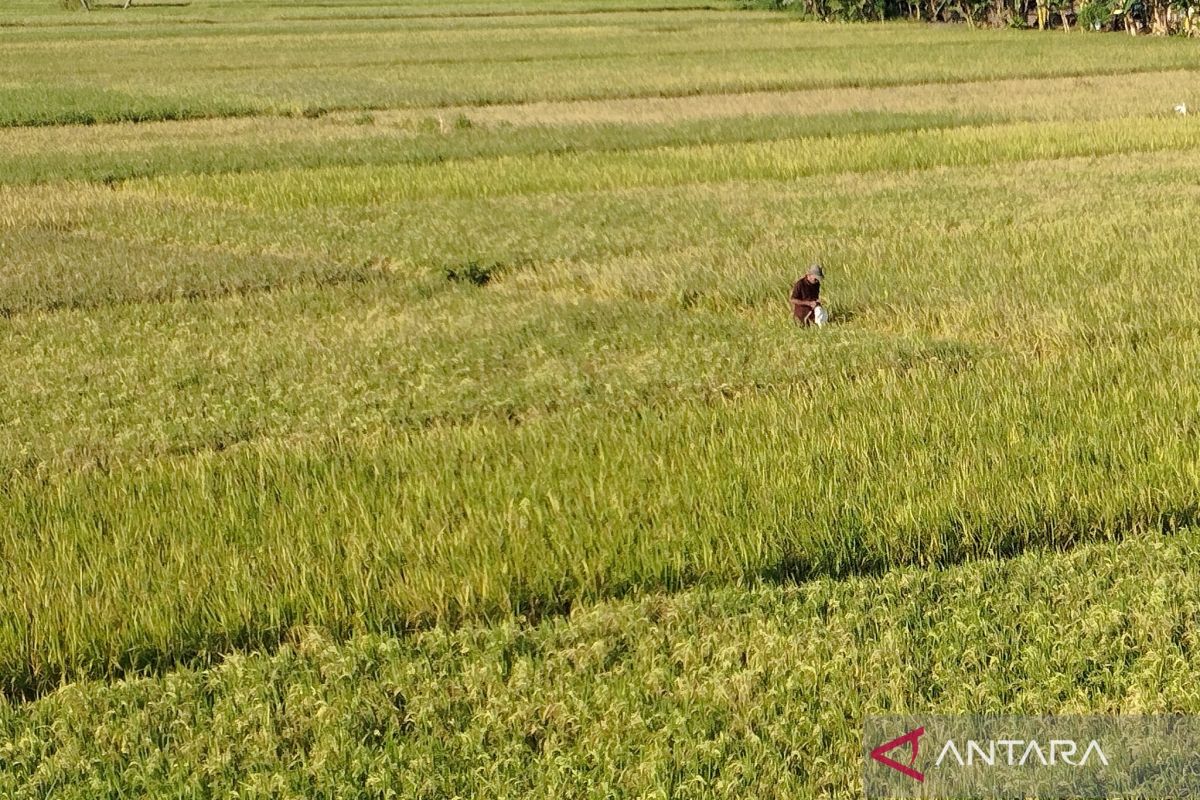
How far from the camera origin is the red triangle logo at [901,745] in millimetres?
3820

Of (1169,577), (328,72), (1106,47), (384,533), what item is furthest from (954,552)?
(1106,47)

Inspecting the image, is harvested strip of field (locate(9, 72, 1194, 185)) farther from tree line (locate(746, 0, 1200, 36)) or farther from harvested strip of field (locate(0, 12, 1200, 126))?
tree line (locate(746, 0, 1200, 36))

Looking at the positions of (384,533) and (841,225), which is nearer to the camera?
(384,533)

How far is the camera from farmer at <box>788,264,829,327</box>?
973cm

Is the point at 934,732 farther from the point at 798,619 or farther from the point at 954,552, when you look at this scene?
the point at 954,552

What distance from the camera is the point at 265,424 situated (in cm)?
775

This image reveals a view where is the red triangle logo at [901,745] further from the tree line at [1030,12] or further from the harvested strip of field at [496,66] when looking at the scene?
the tree line at [1030,12]

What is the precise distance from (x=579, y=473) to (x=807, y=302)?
376 cm

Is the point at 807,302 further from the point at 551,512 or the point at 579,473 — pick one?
the point at 551,512

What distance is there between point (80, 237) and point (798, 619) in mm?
11485

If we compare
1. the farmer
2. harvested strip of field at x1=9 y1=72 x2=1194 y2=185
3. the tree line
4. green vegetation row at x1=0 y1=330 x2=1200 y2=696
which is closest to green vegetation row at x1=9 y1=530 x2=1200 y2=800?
green vegetation row at x1=0 y1=330 x2=1200 y2=696

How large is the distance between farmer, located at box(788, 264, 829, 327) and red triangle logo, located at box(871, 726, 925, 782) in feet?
19.3

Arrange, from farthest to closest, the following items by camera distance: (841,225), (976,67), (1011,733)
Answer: (976,67) < (841,225) < (1011,733)

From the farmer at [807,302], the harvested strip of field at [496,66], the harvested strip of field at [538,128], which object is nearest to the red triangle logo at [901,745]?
the farmer at [807,302]
